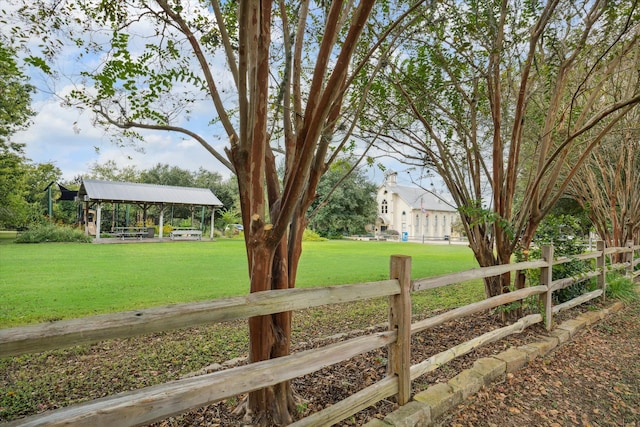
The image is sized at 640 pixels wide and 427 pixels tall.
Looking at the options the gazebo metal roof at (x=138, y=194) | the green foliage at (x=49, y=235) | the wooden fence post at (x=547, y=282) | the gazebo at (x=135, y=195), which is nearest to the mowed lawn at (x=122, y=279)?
the wooden fence post at (x=547, y=282)

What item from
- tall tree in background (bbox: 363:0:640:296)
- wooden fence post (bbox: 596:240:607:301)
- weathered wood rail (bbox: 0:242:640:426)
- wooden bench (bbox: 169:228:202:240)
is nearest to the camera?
weathered wood rail (bbox: 0:242:640:426)

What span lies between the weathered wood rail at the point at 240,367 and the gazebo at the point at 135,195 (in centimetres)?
2077

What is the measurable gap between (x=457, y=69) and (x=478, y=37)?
44 cm

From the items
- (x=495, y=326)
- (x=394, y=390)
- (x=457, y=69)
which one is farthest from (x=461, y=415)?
(x=457, y=69)

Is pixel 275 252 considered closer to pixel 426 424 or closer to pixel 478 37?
pixel 426 424

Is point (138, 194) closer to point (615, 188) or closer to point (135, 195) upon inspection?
point (135, 195)

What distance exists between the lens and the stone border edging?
2418mm

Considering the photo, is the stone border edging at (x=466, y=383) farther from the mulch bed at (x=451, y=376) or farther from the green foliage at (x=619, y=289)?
the green foliage at (x=619, y=289)

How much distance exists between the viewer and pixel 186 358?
4098mm

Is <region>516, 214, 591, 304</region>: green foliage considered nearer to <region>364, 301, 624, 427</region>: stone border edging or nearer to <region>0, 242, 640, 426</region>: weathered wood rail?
<region>364, 301, 624, 427</region>: stone border edging

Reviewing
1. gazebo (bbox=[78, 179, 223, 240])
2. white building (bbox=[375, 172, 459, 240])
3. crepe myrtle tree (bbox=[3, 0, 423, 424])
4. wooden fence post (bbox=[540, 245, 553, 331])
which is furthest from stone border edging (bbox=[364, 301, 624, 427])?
white building (bbox=[375, 172, 459, 240])

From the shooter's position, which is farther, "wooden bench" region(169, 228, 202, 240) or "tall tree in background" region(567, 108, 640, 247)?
"wooden bench" region(169, 228, 202, 240)

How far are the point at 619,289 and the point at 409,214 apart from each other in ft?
109

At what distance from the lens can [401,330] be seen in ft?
8.49
